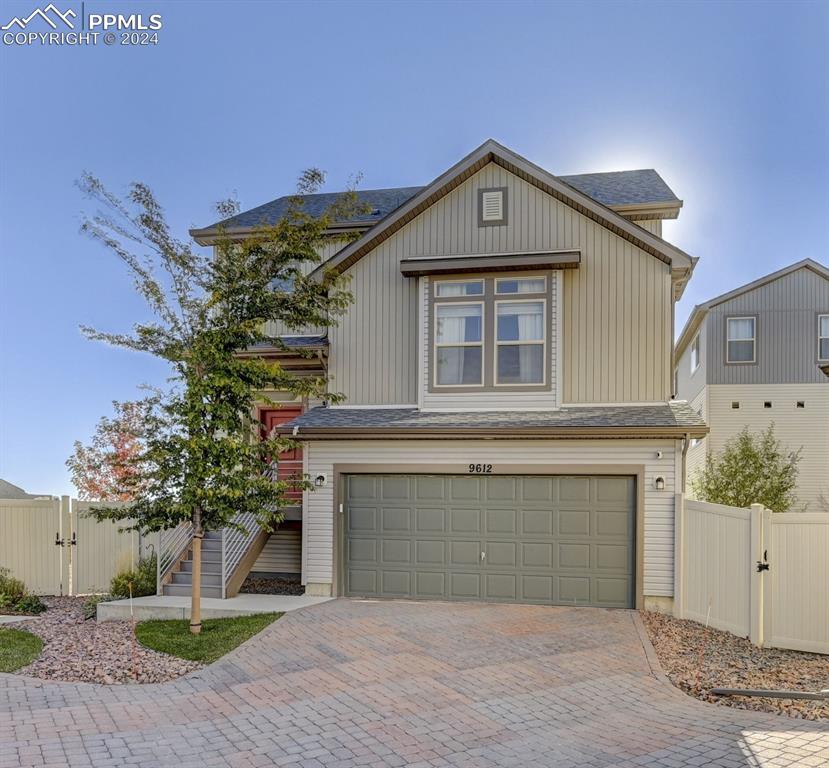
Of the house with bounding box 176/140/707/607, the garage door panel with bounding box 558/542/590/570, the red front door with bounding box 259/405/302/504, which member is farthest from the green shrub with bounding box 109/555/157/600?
the garage door panel with bounding box 558/542/590/570

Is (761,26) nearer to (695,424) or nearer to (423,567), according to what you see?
(695,424)

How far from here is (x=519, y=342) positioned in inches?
466

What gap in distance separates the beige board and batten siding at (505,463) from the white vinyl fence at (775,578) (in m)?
1.19

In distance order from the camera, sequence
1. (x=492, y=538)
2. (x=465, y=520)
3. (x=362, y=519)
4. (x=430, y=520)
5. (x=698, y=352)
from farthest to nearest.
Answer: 1. (x=698, y=352)
2. (x=362, y=519)
3. (x=430, y=520)
4. (x=465, y=520)
5. (x=492, y=538)

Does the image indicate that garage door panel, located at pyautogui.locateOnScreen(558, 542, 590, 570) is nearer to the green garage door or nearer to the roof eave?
the green garage door

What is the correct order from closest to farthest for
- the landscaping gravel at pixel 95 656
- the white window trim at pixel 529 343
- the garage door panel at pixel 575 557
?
the landscaping gravel at pixel 95 656 < the garage door panel at pixel 575 557 < the white window trim at pixel 529 343

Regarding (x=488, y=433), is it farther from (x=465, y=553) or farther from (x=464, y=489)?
(x=465, y=553)

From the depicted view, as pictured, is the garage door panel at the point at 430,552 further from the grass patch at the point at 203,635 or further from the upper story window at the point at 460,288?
the upper story window at the point at 460,288

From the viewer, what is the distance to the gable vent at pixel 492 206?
12.2 m

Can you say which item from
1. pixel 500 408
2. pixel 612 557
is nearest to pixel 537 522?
pixel 612 557

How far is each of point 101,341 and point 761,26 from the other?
1381 centimetres

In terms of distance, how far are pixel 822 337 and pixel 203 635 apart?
2049 centimetres

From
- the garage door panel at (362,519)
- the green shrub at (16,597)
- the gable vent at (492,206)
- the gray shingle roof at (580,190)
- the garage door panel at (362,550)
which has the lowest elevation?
the green shrub at (16,597)

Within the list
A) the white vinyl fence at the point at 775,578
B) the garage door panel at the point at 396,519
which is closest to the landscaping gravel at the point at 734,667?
the white vinyl fence at the point at 775,578
